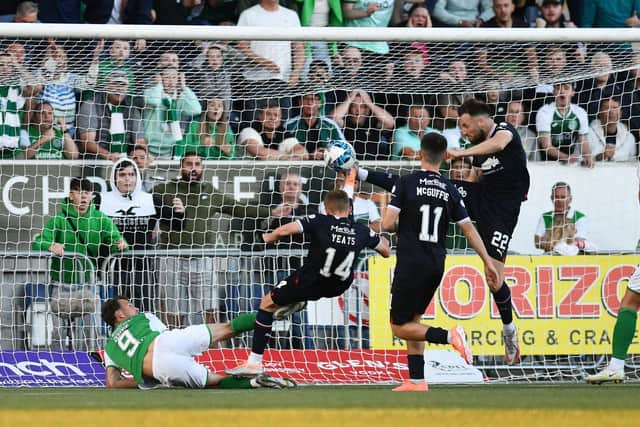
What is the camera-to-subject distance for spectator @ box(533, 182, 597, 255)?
12727mm

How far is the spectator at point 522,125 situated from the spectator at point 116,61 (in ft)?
12.6

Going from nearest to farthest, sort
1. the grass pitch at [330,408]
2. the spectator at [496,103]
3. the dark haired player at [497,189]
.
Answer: the grass pitch at [330,408] < the dark haired player at [497,189] < the spectator at [496,103]

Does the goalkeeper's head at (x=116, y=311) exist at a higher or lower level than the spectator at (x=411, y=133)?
lower

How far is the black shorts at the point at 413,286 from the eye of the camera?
9.72 m

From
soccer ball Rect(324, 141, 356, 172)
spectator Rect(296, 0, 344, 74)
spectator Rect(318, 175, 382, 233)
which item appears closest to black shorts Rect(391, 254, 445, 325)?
soccer ball Rect(324, 141, 356, 172)

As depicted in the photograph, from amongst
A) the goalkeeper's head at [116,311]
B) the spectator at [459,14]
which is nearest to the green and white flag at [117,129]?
the goalkeeper's head at [116,311]

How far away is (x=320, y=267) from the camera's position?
1048 centimetres

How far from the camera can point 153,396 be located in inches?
351

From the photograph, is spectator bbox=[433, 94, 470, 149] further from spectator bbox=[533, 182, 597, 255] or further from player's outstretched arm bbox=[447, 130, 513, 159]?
player's outstretched arm bbox=[447, 130, 513, 159]

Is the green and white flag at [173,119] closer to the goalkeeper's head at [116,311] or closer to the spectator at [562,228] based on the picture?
the goalkeeper's head at [116,311]

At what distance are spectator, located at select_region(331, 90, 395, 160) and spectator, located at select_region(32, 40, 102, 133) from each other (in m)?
2.44

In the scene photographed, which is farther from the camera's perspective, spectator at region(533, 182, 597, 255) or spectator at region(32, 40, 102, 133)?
spectator at region(533, 182, 597, 255)

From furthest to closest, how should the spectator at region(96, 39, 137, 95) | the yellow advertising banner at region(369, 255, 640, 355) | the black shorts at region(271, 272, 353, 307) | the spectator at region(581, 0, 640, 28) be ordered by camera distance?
the spectator at region(581, 0, 640, 28), the spectator at region(96, 39, 137, 95), the yellow advertising banner at region(369, 255, 640, 355), the black shorts at region(271, 272, 353, 307)

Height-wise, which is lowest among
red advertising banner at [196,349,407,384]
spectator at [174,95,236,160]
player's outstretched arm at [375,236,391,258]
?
red advertising banner at [196,349,407,384]
